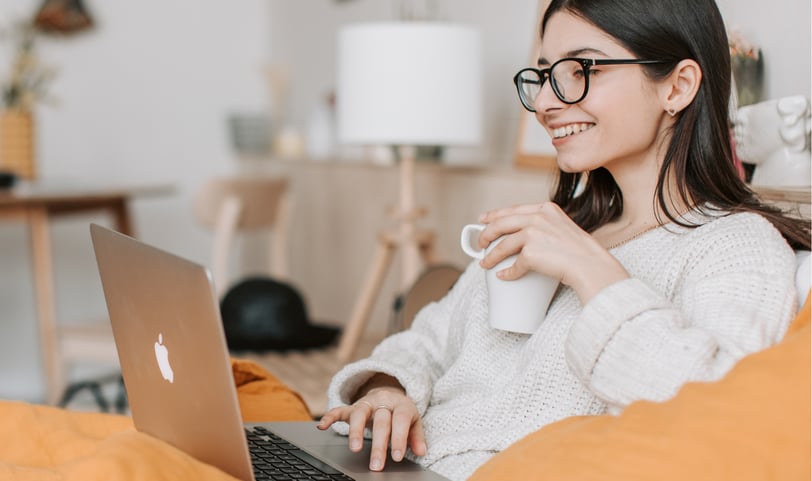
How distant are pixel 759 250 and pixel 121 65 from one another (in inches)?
150

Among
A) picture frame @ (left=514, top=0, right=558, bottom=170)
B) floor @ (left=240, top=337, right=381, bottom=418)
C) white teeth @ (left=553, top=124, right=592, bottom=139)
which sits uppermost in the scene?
white teeth @ (left=553, top=124, right=592, bottom=139)

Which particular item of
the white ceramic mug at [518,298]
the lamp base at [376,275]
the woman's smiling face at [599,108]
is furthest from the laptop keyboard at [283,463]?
the lamp base at [376,275]

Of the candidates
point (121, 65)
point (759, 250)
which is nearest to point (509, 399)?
point (759, 250)

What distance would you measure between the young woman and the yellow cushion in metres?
0.08

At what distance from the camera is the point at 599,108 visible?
1.10m

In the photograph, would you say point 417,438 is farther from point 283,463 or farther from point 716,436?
point 716,436

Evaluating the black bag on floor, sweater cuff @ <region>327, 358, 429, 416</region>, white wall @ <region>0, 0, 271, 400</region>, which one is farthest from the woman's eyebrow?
white wall @ <region>0, 0, 271, 400</region>

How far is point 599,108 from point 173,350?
516mm

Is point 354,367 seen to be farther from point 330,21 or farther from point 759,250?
point 330,21

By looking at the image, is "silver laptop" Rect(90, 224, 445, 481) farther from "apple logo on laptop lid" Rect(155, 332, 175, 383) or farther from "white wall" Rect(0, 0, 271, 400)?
"white wall" Rect(0, 0, 271, 400)

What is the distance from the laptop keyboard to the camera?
993 millimetres

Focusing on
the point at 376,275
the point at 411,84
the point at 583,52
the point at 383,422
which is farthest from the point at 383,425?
the point at 376,275

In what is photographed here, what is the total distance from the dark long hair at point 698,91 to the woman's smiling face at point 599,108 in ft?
0.05

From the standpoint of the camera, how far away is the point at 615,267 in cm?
95
